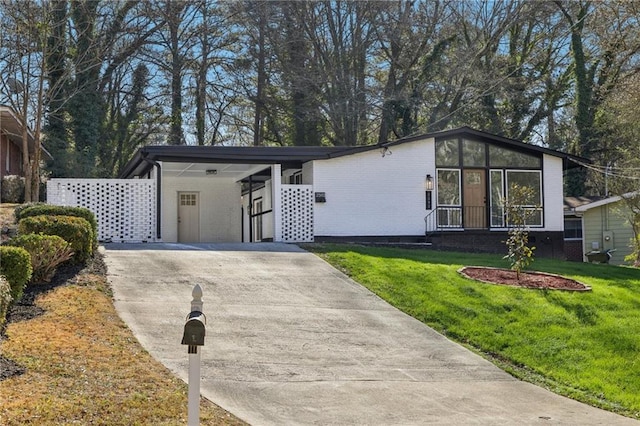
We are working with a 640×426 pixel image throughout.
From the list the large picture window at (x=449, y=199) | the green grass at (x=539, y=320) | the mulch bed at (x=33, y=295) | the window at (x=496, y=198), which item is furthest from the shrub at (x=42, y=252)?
the window at (x=496, y=198)

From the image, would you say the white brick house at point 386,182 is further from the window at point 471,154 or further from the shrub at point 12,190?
the shrub at point 12,190

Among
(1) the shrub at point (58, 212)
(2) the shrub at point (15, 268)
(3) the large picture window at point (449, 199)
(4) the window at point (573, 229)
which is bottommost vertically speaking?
(2) the shrub at point (15, 268)

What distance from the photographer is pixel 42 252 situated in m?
11.4

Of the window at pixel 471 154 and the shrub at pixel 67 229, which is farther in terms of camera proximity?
the window at pixel 471 154

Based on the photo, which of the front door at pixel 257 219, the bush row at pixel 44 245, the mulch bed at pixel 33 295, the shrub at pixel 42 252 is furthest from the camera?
the front door at pixel 257 219

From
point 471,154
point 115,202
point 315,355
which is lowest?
point 315,355

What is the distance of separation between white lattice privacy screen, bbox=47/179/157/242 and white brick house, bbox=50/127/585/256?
0.43m

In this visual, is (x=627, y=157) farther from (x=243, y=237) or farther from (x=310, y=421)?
(x=310, y=421)

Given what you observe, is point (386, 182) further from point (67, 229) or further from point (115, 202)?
point (67, 229)

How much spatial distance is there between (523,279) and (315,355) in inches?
261

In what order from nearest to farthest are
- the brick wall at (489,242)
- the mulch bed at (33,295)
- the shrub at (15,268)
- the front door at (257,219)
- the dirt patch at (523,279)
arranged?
the mulch bed at (33,295) → the shrub at (15,268) → the dirt patch at (523,279) → the brick wall at (489,242) → the front door at (257,219)

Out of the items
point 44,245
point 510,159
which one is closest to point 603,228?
point 510,159

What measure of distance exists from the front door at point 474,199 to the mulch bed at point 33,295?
12.0 meters

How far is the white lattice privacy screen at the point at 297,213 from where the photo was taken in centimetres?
2130
